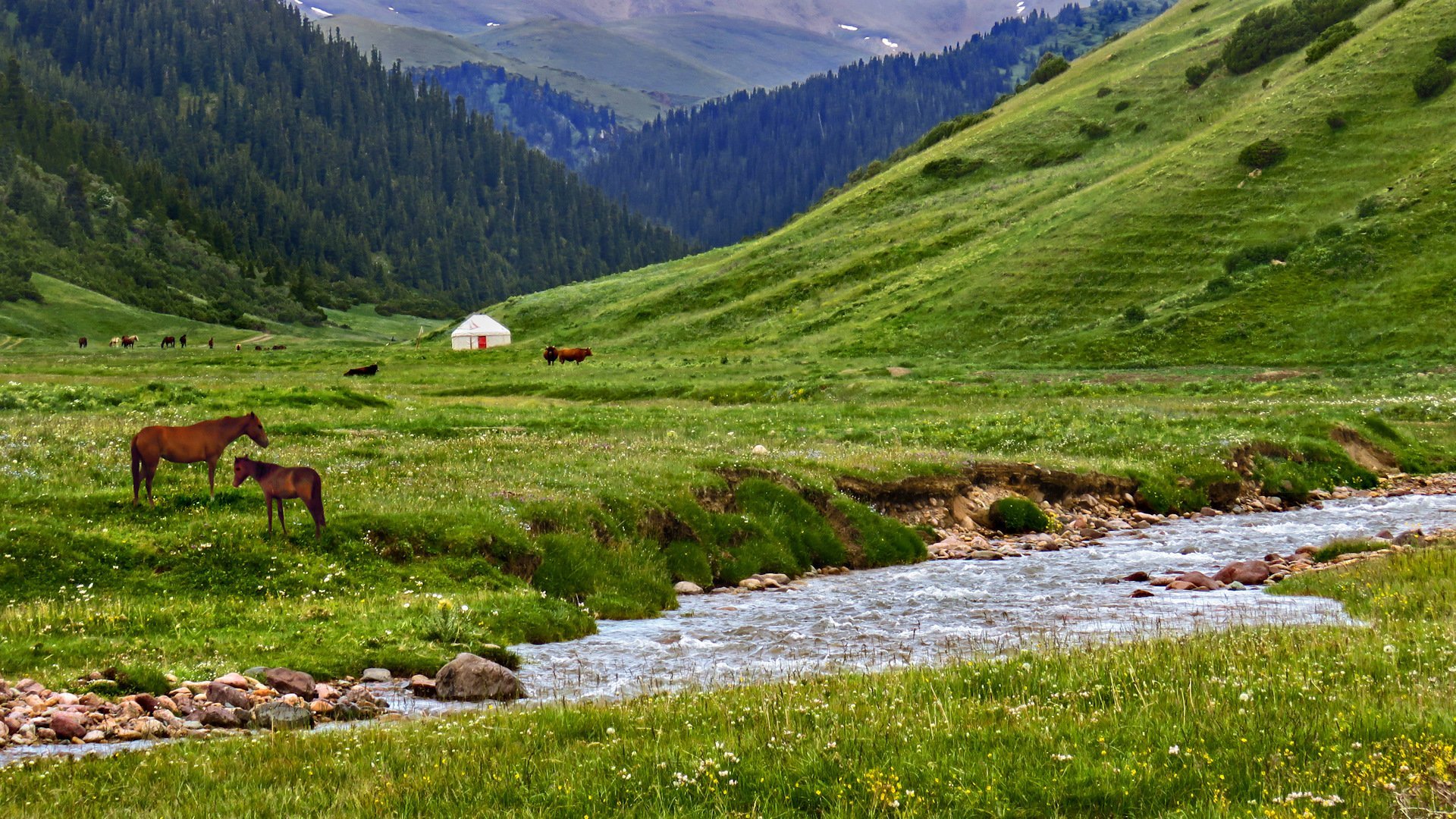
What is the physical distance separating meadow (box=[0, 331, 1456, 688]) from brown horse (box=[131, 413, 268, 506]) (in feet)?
2.28

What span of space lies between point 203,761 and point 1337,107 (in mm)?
105693

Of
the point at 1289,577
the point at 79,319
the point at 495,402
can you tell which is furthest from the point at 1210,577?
Result: the point at 79,319

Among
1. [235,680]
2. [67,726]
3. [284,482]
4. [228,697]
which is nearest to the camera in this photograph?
[67,726]

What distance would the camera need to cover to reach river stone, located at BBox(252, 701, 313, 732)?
11.4 m

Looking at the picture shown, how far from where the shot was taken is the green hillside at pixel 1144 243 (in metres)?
67.8

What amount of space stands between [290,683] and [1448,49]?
111299 millimetres

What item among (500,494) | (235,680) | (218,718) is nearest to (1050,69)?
(500,494)

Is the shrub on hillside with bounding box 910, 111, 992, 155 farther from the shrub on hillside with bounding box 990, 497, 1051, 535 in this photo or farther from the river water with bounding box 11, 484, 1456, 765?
the river water with bounding box 11, 484, 1456, 765

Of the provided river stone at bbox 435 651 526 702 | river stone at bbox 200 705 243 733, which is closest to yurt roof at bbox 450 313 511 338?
river stone at bbox 435 651 526 702

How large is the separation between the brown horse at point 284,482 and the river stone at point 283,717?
6.67 meters

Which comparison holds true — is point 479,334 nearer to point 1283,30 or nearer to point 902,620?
point 1283,30

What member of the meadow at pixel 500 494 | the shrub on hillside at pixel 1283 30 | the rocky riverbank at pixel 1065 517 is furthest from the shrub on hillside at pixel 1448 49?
the rocky riverbank at pixel 1065 517

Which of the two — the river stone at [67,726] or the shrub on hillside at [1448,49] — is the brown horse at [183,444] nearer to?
the river stone at [67,726]

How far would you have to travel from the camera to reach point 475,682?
13148 millimetres
